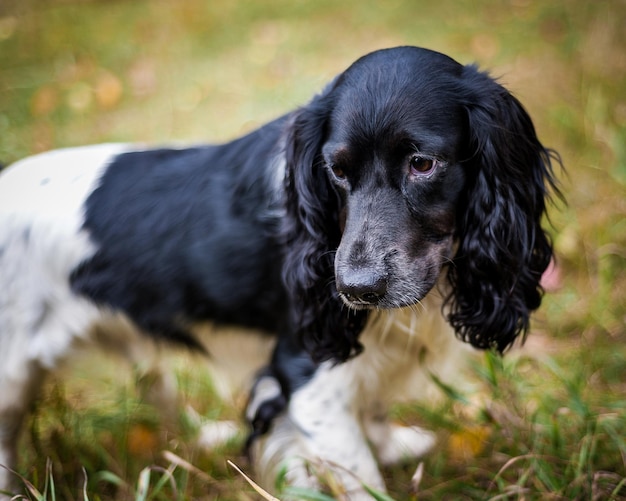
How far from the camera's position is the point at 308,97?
18.2 ft

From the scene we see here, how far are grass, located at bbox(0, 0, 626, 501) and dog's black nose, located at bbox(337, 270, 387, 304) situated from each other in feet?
1.99

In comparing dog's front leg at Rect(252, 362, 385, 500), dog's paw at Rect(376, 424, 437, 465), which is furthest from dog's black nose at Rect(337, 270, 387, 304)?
dog's paw at Rect(376, 424, 437, 465)

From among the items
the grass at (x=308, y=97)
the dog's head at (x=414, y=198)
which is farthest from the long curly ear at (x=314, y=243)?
the grass at (x=308, y=97)

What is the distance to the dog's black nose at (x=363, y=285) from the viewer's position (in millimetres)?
2059

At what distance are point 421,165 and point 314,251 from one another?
1.65ft

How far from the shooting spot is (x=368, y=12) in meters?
7.20

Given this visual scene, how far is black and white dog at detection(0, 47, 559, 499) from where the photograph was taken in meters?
2.14

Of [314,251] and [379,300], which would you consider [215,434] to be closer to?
[314,251]

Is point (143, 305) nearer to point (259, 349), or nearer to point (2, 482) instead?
point (259, 349)

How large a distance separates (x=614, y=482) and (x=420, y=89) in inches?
60.0

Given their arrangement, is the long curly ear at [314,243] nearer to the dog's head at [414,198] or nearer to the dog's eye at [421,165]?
the dog's head at [414,198]

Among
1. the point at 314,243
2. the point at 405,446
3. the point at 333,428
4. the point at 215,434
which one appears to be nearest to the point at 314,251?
the point at 314,243

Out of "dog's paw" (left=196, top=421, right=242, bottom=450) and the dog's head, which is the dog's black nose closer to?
the dog's head

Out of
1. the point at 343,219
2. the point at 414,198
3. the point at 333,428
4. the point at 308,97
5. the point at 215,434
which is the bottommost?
the point at 215,434
